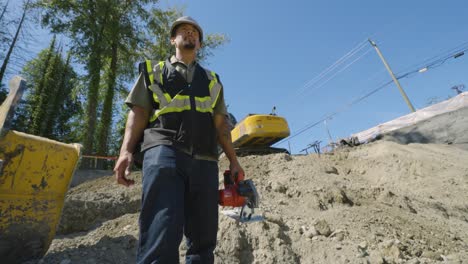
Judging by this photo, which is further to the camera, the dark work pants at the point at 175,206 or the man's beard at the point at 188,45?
the man's beard at the point at 188,45

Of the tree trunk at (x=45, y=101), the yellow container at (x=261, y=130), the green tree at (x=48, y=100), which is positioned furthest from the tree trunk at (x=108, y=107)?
the tree trunk at (x=45, y=101)

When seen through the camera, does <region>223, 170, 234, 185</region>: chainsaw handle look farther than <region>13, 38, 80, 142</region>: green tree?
No

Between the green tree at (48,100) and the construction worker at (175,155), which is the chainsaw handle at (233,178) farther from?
the green tree at (48,100)

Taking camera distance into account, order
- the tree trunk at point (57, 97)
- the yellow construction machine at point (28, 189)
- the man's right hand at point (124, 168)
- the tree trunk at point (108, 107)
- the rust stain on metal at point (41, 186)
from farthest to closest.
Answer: the tree trunk at point (57, 97), the tree trunk at point (108, 107), the rust stain on metal at point (41, 186), the yellow construction machine at point (28, 189), the man's right hand at point (124, 168)

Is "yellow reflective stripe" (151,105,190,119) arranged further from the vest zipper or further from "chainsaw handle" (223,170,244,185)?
"chainsaw handle" (223,170,244,185)

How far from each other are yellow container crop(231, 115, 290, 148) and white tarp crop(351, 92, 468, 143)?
5729 mm

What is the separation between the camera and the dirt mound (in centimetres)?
305

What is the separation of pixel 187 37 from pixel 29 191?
2214 mm

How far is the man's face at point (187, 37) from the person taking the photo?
7.21ft

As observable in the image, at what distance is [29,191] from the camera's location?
2711mm

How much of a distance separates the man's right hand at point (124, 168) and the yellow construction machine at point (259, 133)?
7.00 m

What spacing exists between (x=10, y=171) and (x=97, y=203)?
1829 millimetres

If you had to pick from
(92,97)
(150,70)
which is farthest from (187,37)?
(92,97)

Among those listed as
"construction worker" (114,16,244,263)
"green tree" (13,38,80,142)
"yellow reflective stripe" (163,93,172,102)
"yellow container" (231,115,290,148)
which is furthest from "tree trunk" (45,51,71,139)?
"yellow reflective stripe" (163,93,172,102)
